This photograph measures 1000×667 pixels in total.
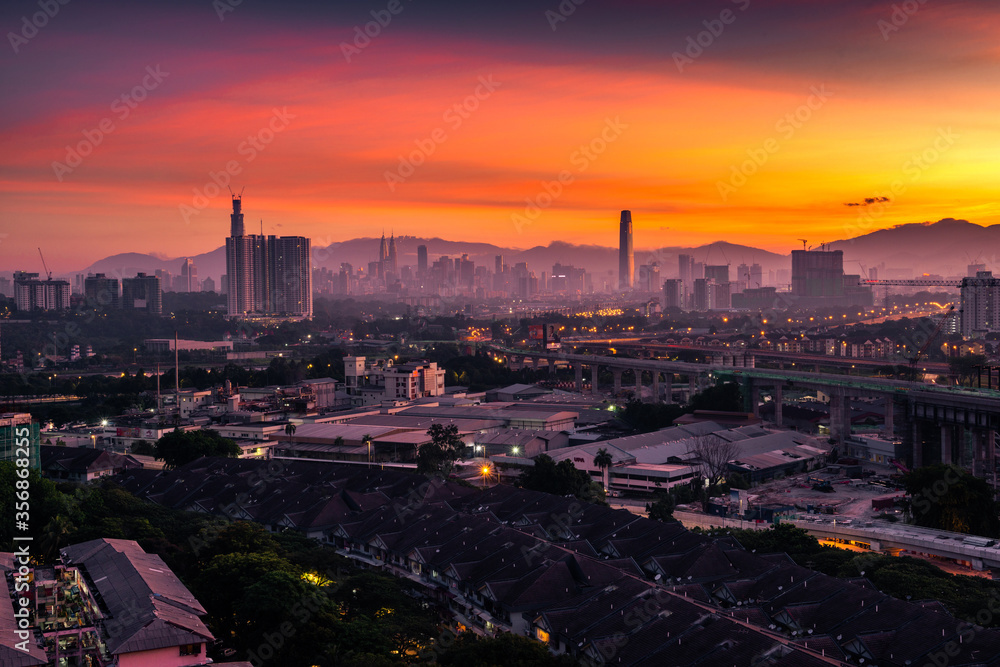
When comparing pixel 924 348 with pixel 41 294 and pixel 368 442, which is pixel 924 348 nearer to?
pixel 368 442

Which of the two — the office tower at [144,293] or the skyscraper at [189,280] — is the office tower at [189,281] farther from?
the office tower at [144,293]

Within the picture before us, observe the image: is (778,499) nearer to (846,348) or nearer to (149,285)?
(846,348)

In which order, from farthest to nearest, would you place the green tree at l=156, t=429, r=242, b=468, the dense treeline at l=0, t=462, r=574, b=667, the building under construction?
the building under construction
the green tree at l=156, t=429, r=242, b=468
the dense treeline at l=0, t=462, r=574, b=667

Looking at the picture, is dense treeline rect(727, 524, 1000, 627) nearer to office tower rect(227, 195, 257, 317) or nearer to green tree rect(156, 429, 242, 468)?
green tree rect(156, 429, 242, 468)

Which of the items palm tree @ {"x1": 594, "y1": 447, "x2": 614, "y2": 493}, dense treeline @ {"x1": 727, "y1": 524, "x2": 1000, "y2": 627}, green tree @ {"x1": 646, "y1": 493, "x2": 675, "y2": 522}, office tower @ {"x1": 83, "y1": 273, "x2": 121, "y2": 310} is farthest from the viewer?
office tower @ {"x1": 83, "y1": 273, "x2": 121, "y2": 310}

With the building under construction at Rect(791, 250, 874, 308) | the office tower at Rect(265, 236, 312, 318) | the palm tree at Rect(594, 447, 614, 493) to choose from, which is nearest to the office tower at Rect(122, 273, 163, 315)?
the office tower at Rect(265, 236, 312, 318)

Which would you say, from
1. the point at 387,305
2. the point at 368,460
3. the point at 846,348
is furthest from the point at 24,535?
the point at 387,305

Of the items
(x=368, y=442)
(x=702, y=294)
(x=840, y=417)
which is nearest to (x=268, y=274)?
(x=702, y=294)

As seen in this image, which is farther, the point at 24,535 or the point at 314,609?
the point at 24,535
